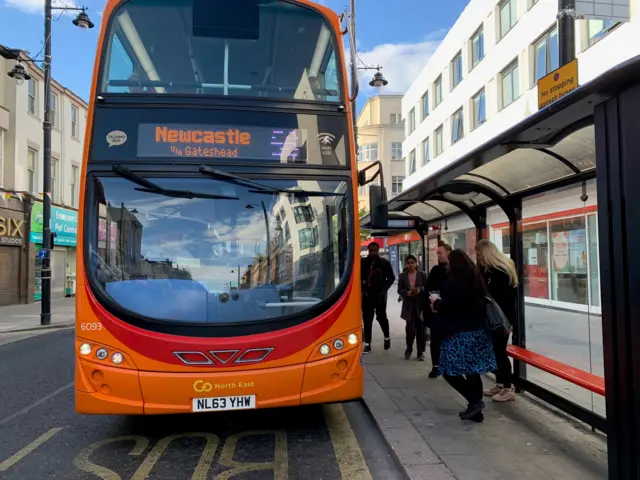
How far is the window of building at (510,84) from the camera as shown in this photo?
21.9 meters

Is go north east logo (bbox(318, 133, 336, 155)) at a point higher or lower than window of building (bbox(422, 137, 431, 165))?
lower

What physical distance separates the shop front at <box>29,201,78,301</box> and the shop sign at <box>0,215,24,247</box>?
2.08ft

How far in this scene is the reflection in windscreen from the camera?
4359 millimetres

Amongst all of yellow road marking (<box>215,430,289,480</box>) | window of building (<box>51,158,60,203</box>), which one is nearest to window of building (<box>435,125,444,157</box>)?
window of building (<box>51,158,60,203</box>)

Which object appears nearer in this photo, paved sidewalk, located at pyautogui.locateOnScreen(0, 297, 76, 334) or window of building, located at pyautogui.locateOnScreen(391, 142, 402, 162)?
paved sidewalk, located at pyautogui.locateOnScreen(0, 297, 76, 334)

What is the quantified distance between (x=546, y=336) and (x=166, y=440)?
3.96 meters

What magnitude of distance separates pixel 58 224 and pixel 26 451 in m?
21.2

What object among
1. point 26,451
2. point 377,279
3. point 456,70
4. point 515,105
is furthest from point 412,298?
point 456,70

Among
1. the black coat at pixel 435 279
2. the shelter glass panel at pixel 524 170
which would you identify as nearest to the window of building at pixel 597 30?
the black coat at pixel 435 279

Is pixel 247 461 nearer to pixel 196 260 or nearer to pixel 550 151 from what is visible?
pixel 196 260

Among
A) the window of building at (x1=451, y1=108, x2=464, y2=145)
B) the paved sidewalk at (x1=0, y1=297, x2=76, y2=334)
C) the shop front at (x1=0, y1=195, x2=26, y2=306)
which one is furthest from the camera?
the window of building at (x1=451, y1=108, x2=464, y2=145)

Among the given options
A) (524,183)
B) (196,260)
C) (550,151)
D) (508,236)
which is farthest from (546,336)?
(196,260)

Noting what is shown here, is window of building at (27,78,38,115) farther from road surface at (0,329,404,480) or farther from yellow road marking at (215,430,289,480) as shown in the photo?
yellow road marking at (215,430,289,480)

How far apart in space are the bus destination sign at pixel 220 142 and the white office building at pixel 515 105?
1774 millimetres
